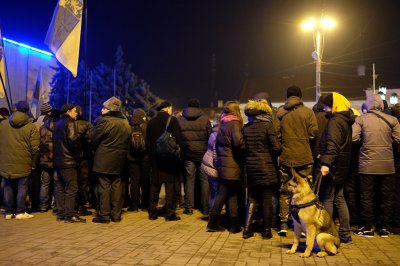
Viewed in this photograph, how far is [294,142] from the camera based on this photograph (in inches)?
248

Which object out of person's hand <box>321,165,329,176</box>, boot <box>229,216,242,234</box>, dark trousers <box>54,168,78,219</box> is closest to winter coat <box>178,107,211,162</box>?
boot <box>229,216,242,234</box>

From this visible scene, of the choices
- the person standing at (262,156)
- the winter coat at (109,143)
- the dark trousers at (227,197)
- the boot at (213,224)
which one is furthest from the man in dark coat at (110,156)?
the person standing at (262,156)

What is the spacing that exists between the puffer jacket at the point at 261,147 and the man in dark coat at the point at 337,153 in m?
0.72

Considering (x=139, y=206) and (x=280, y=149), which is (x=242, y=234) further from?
(x=139, y=206)

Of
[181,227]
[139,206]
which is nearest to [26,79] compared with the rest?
[139,206]

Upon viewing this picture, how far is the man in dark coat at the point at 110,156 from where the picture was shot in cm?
732

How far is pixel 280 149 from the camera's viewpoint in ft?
19.9

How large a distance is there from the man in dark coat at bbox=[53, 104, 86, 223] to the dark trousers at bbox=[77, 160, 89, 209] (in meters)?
0.49

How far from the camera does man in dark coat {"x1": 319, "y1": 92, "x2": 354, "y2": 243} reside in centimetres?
574

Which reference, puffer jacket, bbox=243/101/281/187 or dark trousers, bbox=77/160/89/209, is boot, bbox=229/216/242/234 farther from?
dark trousers, bbox=77/160/89/209

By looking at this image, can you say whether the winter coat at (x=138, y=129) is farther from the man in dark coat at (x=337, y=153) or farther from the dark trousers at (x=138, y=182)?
the man in dark coat at (x=337, y=153)

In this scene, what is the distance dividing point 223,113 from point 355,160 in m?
2.41

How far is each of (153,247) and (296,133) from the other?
277 cm

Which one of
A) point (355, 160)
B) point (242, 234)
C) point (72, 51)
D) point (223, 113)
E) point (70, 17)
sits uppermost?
point (70, 17)
